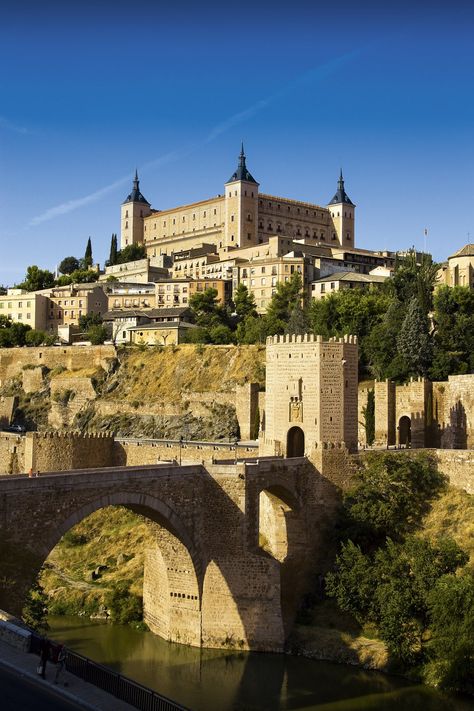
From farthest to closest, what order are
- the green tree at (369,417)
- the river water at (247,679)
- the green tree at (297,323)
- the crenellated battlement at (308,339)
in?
the green tree at (297,323) < the green tree at (369,417) < the crenellated battlement at (308,339) < the river water at (247,679)

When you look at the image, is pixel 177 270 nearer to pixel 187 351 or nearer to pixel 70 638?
pixel 187 351

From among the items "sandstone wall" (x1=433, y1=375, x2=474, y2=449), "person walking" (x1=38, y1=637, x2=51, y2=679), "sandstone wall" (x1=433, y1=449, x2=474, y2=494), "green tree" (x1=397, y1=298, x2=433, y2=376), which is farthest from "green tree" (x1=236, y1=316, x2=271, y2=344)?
"person walking" (x1=38, y1=637, x2=51, y2=679)

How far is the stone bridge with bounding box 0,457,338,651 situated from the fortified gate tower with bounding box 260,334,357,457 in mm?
1788

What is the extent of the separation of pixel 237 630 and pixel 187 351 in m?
39.9

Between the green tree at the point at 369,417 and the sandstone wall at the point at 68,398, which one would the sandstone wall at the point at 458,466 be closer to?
the green tree at the point at 369,417

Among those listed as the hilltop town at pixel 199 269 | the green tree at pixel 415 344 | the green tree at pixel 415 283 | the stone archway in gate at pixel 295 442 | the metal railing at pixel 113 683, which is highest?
the hilltop town at pixel 199 269

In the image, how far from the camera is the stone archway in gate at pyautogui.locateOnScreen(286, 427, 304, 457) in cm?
3809

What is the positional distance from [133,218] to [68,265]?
527 inches

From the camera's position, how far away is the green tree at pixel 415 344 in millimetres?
53469

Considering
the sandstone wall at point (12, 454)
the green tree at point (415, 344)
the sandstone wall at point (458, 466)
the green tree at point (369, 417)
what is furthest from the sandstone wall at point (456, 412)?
the sandstone wall at point (12, 454)

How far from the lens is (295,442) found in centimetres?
3853

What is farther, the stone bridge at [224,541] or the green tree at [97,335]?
the green tree at [97,335]

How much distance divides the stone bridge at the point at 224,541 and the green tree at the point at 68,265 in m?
102

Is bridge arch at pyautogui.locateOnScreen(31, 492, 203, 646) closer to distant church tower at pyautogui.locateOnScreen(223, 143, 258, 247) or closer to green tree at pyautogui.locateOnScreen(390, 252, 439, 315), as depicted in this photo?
green tree at pyautogui.locateOnScreen(390, 252, 439, 315)
